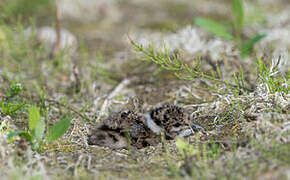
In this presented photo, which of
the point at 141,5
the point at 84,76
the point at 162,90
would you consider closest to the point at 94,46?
the point at 84,76

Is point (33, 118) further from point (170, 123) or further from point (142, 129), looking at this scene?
point (170, 123)

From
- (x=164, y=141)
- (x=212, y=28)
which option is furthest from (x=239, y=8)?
(x=164, y=141)

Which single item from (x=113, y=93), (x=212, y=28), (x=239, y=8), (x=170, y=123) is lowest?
(x=170, y=123)

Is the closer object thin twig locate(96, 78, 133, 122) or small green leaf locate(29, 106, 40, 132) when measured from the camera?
small green leaf locate(29, 106, 40, 132)

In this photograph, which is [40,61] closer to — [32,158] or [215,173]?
[32,158]

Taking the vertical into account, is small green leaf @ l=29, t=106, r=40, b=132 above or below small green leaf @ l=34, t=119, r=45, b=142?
above

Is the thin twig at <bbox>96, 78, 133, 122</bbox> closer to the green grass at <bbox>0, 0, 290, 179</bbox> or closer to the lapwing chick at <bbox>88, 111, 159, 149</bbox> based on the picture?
the green grass at <bbox>0, 0, 290, 179</bbox>

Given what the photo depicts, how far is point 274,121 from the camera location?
80.4 inches


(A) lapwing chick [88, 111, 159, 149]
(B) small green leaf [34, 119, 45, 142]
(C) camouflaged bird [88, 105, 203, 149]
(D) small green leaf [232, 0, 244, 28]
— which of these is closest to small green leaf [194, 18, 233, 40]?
(D) small green leaf [232, 0, 244, 28]

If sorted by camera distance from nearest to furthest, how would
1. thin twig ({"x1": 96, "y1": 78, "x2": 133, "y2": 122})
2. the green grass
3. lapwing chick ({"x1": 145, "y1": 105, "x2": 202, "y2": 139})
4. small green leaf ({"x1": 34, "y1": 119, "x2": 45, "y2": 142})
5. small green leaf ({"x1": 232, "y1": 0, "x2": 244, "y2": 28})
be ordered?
the green grass
small green leaf ({"x1": 34, "y1": 119, "x2": 45, "y2": 142})
lapwing chick ({"x1": 145, "y1": 105, "x2": 202, "y2": 139})
thin twig ({"x1": 96, "y1": 78, "x2": 133, "y2": 122})
small green leaf ({"x1": 232, "y1": 0, "x2": 244, "y2": 28})

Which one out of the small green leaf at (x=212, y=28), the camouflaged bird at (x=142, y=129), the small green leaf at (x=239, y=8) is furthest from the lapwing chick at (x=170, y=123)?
the small green leaf at (x=239, y=8)

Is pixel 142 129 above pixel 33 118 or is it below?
below

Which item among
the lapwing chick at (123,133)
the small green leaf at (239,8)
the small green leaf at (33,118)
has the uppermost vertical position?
the small green leaf at (239,8)

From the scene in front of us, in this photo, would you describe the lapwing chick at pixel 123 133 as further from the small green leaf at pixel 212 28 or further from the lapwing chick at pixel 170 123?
the small green leaf at pixel 212 28
